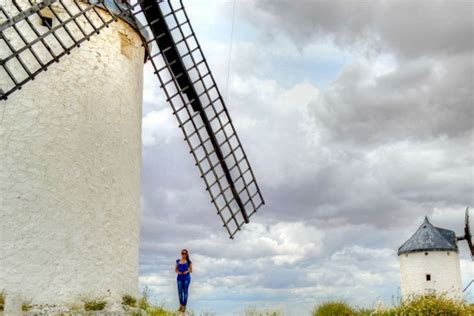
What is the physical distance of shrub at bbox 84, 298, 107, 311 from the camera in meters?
7.93

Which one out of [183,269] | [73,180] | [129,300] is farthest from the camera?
[183,269]

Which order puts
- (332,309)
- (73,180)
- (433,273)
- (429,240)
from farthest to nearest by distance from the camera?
(429,240) → (433,273) → (332,309) → (73,180)

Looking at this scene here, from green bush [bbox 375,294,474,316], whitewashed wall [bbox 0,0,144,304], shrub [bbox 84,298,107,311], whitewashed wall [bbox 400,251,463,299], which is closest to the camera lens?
whitewashed wall [bbox 0,0,144,304]

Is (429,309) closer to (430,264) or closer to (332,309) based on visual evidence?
(332,309)

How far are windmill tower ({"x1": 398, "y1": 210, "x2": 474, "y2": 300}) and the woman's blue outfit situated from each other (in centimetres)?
1272

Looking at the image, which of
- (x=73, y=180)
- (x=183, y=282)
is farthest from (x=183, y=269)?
(x=73, y=180)

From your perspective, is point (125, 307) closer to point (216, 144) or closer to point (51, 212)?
point (51, 212)

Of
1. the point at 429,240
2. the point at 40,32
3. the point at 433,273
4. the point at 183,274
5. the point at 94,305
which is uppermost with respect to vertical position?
the point at 40,32

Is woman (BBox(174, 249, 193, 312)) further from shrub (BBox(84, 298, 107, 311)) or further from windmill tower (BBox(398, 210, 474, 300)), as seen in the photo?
windmill tower (BBox(398, 210, 474, 300))

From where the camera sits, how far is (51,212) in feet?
26.2

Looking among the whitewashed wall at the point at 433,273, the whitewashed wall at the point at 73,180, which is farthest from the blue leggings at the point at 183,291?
the whitewashed wall at the point at 433,273

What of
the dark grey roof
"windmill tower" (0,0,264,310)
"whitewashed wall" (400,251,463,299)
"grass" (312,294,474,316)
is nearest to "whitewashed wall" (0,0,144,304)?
"windmill tower" (0,0,264,310)

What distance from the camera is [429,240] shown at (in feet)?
68.6

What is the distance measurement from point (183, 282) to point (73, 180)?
2351mm
